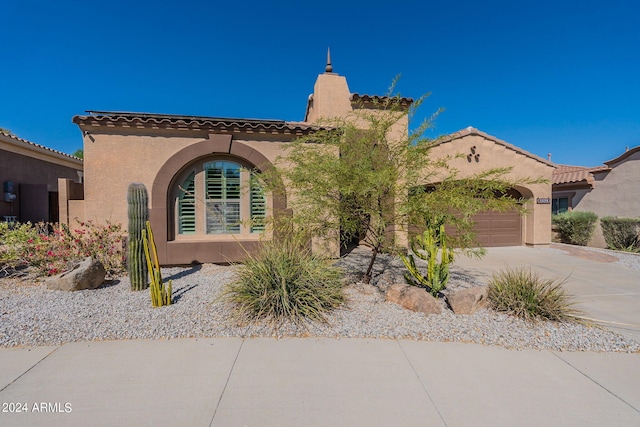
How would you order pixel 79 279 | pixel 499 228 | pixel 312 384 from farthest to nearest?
1. pixel 499 228
2. pixel 79 279
3. pixel 312 384

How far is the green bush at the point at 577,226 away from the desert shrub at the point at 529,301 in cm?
1108

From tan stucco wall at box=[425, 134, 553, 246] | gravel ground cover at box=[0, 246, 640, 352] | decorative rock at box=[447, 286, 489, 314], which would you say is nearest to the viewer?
gravel ground cover at box=[0, 246, 640, 352]

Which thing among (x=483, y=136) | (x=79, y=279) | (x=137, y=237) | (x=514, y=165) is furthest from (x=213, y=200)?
(x=514, y=165)

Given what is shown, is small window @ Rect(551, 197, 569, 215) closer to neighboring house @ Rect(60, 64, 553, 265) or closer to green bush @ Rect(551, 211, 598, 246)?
green bush @ Rect(551, 211, 598, 246)

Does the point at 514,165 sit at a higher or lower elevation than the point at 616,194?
higher

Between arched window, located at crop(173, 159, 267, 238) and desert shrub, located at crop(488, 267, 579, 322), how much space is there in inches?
239

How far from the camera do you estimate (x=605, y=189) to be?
1380 centimetres

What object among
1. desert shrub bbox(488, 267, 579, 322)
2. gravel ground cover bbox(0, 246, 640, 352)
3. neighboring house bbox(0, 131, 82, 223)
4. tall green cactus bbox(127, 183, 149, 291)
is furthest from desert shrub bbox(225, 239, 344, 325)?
neighboring house bbox(0, 131, 82, 223)

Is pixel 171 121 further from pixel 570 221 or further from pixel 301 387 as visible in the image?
pixel 570 221

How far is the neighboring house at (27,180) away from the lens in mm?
11953

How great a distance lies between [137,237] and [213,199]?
289cm

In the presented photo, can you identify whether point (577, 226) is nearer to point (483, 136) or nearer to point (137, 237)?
point (483, 136)

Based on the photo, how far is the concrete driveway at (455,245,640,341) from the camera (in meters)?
5.11

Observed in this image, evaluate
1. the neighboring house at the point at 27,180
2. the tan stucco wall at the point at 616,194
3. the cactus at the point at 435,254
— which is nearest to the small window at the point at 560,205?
the tan stucco wall at the point at 616,194
